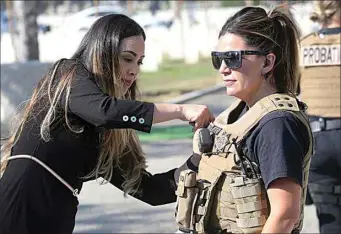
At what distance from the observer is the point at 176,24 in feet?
98.3

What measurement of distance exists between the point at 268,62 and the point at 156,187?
1.01 meters

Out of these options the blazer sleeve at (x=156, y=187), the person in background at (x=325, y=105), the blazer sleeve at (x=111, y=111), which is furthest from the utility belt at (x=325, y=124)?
the blazer sleeve at (x=111, y=111)

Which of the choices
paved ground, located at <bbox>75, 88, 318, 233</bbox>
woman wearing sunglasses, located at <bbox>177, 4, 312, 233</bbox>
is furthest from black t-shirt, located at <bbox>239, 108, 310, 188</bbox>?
paved ground, located at <bbox>75, 88, 318, 233</bbox>

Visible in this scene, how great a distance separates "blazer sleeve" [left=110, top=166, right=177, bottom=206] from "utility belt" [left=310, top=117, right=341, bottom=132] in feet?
5.32

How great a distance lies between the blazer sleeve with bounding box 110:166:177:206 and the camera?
3463 mm

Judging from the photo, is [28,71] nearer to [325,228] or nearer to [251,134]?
[325,228]

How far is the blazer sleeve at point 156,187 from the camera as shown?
346 cm

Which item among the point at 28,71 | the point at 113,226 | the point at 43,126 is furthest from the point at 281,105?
the point at 28,71

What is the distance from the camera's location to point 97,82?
311 cm

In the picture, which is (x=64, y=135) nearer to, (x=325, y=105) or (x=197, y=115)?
(x=197, y=115)

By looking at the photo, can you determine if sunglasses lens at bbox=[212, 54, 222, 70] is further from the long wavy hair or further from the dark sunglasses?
the long wavy hair

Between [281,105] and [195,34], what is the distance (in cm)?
2750

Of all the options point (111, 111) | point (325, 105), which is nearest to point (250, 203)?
point (111, 111)

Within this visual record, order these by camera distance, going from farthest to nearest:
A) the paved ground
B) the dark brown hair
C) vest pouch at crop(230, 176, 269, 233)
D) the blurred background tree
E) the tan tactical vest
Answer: the blurred background tree → the paved ground → the tan tactical vest → the dark brown hair → vest pouch at crop(230, 176, 269, 233)
